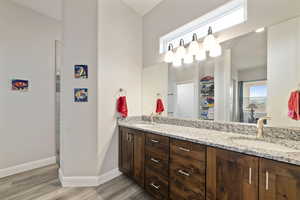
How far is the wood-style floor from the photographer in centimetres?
188

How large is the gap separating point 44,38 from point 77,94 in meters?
1.73

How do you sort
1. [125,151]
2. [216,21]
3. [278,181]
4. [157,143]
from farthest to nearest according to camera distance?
[125,151] < [216,21] < [157,143] < [278,181]

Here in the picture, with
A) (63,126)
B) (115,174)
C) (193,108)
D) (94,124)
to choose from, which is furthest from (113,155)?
(193,108)

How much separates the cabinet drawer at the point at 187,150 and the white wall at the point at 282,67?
75 centimetres

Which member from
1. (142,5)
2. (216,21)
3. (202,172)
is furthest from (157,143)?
(142,5)

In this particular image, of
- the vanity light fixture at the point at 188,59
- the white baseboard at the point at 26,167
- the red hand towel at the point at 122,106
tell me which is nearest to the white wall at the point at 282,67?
the vanity light fixture at the point at 188,59

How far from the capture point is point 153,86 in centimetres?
273

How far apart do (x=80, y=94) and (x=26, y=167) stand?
1.83 m

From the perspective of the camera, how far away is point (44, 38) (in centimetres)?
295

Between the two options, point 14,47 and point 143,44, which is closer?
point 14,47

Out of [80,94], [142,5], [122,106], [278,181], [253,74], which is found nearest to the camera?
[278,181]

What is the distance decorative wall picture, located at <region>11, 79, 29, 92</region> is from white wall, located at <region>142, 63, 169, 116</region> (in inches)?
84.7

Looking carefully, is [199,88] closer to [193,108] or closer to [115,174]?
[193,108]

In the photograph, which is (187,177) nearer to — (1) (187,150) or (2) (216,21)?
(1) (187,150)
